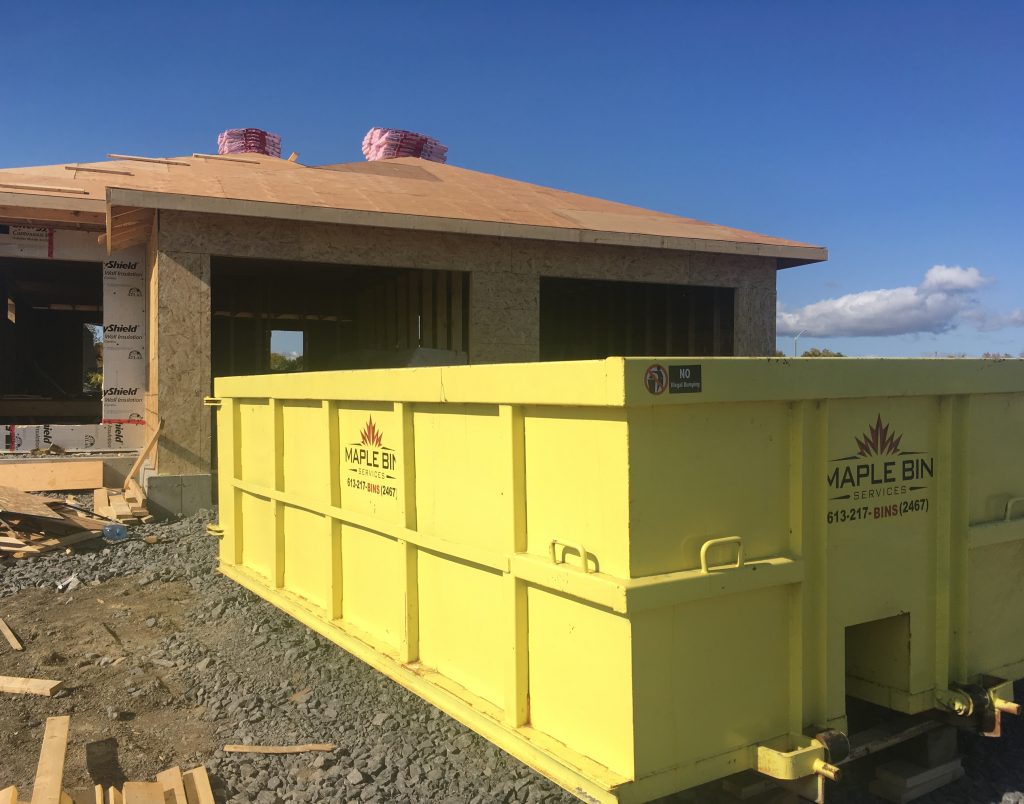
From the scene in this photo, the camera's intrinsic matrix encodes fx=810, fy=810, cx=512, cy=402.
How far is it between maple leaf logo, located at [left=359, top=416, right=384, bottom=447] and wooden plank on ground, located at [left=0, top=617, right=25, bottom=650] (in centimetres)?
384

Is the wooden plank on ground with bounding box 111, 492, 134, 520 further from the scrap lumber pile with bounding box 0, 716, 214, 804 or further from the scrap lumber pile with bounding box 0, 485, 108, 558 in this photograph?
the scrap lumber pile with bounding box 0, 716, 214, 804

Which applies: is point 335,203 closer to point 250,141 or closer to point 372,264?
point 372,264

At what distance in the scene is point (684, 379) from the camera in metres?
→ 2.67

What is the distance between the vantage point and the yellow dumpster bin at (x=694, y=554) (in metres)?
2.69

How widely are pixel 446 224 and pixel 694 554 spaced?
1044 centimetres

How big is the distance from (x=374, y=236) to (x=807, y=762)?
10.9m

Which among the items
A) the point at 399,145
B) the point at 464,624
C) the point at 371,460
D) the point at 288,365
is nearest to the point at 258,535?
the point at 371,460

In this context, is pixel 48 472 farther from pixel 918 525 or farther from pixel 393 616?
pixel 918 525

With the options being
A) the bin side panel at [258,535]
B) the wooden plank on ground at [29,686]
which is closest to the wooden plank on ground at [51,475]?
the bin side panel at [258,535]

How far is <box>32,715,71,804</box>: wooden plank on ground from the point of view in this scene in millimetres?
3631

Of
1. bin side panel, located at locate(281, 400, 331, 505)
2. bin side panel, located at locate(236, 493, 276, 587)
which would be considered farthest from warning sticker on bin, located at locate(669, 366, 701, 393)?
bin side panel, located at locate(236, 493, 276, 587)

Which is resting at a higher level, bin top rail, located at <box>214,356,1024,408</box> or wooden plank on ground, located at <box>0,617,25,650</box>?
bin top rail, located at <box>214,356,1024,408</box>

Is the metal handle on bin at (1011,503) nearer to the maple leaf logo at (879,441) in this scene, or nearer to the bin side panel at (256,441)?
the maple leaf logo at (879,441)

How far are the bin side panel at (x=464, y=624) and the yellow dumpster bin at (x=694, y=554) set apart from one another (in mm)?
13
